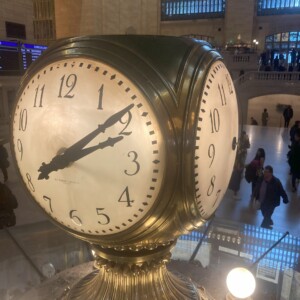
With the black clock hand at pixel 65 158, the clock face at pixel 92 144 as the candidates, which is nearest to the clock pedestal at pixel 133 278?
the clock face at pixel 92 144

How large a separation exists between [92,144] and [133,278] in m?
0.55

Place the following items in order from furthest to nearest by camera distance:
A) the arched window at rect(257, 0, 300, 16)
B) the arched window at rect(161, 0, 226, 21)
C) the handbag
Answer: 1. the arched window at rect(161, 0, 226, 21)
2. the arched window at rect(257, 0, 300, 16)
3. the handbag

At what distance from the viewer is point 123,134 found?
812 millimetres

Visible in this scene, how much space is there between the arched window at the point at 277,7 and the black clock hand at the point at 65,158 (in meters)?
24.5

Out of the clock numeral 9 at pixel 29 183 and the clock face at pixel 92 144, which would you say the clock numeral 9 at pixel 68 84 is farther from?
the clock numeral 9 at pixel 29 183

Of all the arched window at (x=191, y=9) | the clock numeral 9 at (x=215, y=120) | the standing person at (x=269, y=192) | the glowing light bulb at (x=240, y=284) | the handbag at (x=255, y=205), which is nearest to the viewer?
the clock numeral 9 at (x=215, y=120)

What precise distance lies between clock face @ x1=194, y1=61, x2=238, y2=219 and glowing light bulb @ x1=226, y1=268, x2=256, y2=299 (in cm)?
45

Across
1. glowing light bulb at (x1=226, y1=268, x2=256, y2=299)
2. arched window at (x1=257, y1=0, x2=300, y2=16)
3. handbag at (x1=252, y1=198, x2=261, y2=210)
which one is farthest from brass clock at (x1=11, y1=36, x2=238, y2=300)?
arched window at (x1=257, y1=0, x2=300, y2=16)

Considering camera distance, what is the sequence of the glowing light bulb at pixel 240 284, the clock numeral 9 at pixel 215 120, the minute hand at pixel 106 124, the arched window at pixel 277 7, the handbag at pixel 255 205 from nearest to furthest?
the minute hand at pixel 106 124 → the clock numeral 9 at pixel 215 120 → the glowing light bulb at pixel 240 284 → the handbag at pixel 255 205 → the arched window at pixel 277 7

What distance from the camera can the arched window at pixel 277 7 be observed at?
22516 mm

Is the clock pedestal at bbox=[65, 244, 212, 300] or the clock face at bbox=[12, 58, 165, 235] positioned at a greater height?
the clock face at bbox=[12, 58, 165, 235]

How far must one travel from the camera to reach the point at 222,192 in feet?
3.59

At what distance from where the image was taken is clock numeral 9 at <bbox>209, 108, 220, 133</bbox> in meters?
0.92

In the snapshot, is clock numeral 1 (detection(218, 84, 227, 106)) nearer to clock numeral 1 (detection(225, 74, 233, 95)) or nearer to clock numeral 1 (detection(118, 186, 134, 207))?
clock numeral 1 (detection(225, 74, 233, 95))
